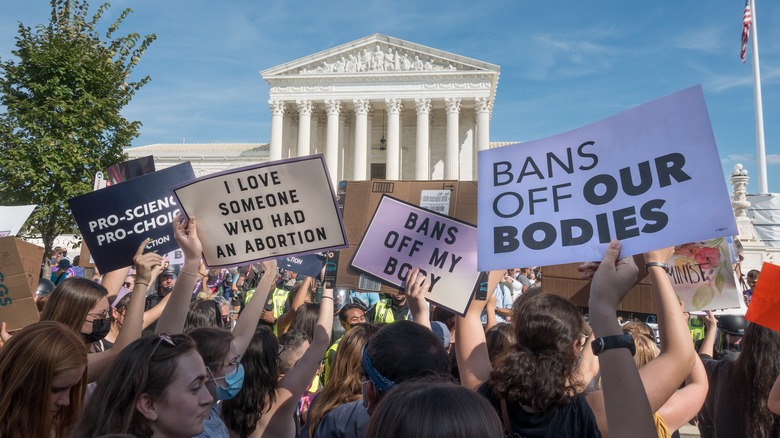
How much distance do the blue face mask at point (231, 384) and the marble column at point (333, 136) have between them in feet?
150

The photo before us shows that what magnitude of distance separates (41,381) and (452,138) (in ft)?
156

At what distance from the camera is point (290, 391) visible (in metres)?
3.32

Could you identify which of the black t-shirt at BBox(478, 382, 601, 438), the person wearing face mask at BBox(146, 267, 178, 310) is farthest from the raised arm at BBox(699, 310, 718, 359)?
the person wearing face mask at BBox(146, 267, 178, 310)

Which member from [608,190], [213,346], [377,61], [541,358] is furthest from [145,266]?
[377,61]

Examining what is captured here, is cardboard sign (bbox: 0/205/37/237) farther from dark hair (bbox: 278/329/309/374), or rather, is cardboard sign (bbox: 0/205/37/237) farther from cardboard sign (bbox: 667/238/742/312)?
cardboard sign (bbox: 667/238/742/312)

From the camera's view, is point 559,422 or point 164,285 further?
point 164,285

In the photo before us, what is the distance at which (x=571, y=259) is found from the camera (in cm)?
281

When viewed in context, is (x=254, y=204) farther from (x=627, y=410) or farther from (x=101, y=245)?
(x=627, y=410)

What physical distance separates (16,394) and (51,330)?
276 mm

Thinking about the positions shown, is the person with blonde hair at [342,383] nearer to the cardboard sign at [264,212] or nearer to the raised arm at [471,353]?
the raised arm at [471,353]

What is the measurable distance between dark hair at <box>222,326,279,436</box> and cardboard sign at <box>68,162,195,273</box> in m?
1.36

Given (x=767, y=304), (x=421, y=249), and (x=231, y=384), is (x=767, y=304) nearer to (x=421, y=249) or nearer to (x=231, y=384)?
(x=421, y=249)

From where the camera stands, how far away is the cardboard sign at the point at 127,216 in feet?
13.9

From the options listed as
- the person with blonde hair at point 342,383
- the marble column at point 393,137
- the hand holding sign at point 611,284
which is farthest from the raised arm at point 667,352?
the marble column at point 393,137
